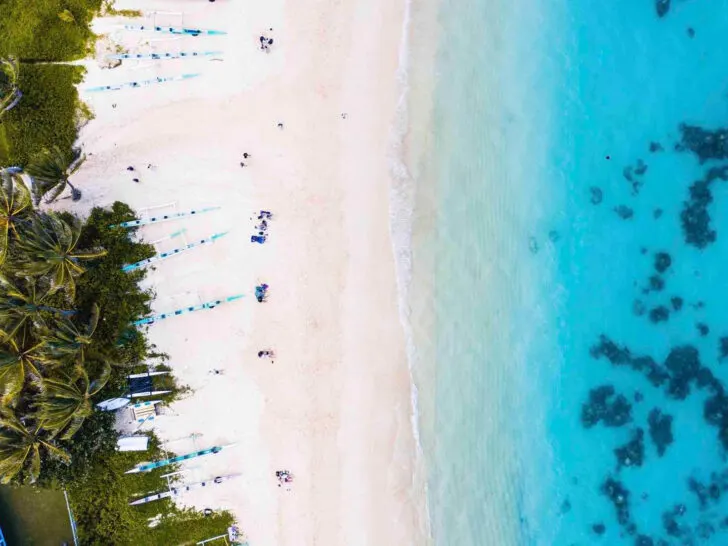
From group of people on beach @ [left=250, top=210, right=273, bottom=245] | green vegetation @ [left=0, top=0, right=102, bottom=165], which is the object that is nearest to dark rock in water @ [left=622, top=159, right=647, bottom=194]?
group of people on beach @ [left=250, top=210, right=273, bottom=245]

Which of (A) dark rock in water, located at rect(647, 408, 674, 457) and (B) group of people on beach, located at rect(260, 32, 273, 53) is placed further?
(A) dark rock in water, located at rect(647, 408, 674, 457)

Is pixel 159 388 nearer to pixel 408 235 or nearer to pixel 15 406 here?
pixel 15 406

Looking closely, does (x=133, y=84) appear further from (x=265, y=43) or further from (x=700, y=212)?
(x=700, y=212)

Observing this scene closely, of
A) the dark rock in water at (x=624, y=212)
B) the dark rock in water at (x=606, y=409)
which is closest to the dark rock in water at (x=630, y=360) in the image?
the dark rock in water at (x=606, y=409)

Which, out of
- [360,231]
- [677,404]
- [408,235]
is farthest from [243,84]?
[677,404]

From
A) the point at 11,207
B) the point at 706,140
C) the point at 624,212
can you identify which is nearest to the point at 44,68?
the point at 11,207

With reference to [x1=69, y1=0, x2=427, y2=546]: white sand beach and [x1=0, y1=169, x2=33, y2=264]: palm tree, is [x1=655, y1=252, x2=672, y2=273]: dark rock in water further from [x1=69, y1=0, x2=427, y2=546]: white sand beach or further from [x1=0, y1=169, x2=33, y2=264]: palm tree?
[x1=0, y1=169, x2=33, y2=264]: palm tree
